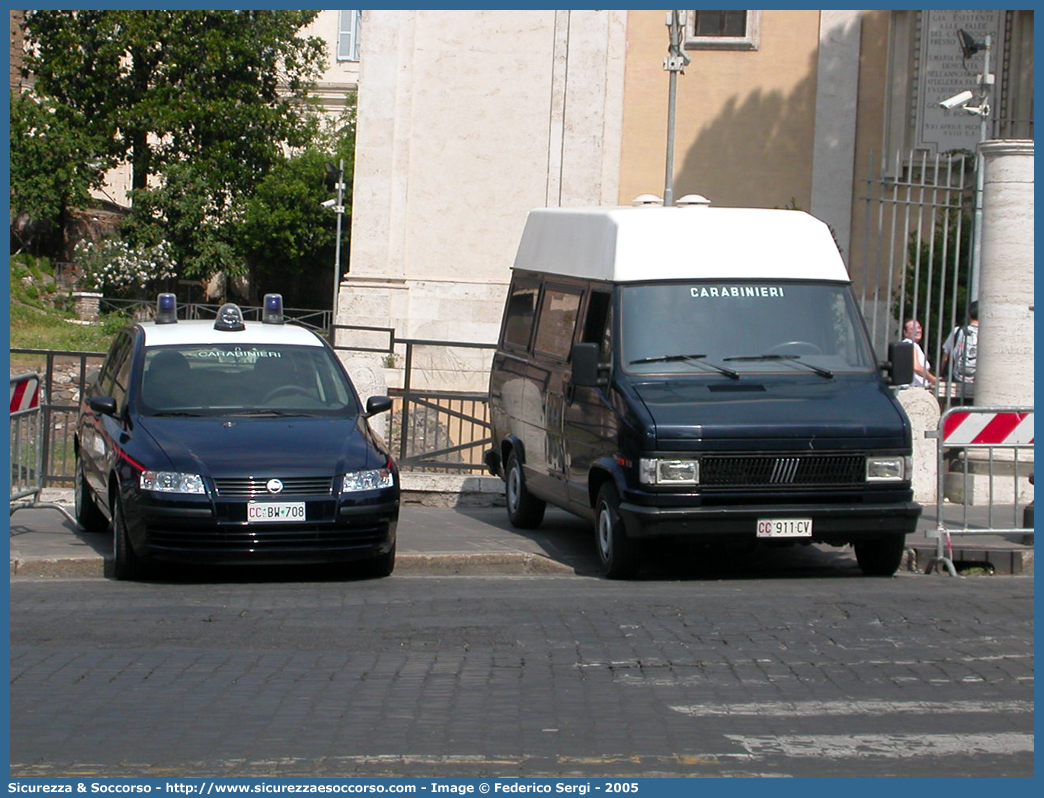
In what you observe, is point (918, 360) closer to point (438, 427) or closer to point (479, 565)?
point (438, 427)

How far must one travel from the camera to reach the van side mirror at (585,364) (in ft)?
34.7

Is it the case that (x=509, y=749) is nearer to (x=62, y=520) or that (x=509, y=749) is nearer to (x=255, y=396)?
(x=255, y=396)

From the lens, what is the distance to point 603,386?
35.3 feet

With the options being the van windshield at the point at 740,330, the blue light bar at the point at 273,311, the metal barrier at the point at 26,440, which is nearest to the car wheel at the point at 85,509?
the metal barrier at the point at 26,440

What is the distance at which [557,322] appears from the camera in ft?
39.5

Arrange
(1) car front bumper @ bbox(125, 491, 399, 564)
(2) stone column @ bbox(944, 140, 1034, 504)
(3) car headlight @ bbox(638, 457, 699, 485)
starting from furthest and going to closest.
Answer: (2) stone column @ bbox(944, 140, 1034, 504)
(3) car headlight @ bbox(638, 457, 699, 485)
(1) car front bumper @ bbox(125, 491, 399, 564)

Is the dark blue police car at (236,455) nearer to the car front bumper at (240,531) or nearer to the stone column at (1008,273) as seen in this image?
the car front bumper at (240,531)

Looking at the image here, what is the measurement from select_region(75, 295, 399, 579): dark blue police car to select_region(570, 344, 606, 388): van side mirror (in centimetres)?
145

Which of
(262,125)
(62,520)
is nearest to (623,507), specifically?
(62,520)

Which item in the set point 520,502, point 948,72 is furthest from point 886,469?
point 948,72

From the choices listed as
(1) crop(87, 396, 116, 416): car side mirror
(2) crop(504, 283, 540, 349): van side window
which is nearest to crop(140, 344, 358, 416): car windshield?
(1) crop(87, 396, 116, 416): car side mirror

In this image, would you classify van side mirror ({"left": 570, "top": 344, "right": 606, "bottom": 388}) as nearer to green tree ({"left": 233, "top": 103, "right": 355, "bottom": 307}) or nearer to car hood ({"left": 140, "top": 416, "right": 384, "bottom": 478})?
car hood ({"left": 140, "top": 416, "right": 384, "bottom": 478})

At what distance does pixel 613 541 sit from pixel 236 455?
2.63 meters

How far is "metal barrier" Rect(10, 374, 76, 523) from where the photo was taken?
11.7 meters
